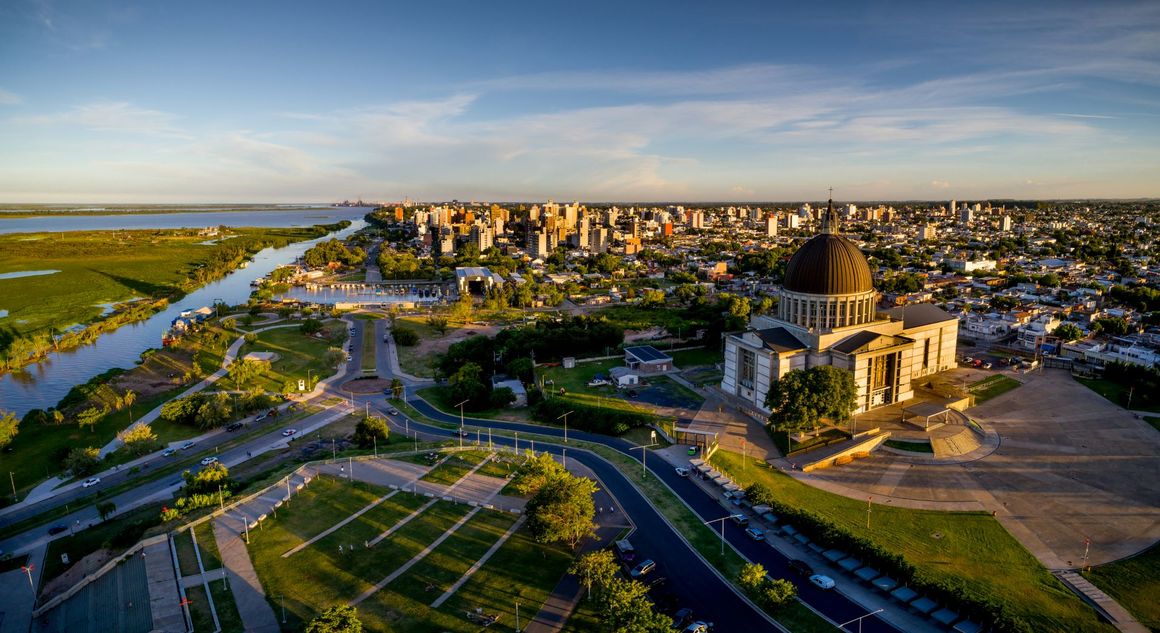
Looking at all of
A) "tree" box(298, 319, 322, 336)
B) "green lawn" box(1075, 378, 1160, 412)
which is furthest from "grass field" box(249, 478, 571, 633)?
"tree" box(298, 319, 322, 336)

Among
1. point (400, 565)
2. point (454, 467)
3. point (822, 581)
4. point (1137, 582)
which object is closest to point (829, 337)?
point (1137, 582)

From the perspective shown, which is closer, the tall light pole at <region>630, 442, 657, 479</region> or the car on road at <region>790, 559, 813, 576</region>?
the car on road at <region>790, 559, 813, 576</region>

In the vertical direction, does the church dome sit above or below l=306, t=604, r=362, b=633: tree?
above

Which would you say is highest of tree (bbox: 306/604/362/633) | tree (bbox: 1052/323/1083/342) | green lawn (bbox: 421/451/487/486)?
tree (bbox: 1052/323/1083/342)

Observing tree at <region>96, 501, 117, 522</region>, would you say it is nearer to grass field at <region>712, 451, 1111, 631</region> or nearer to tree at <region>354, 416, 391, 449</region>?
tree at <region>354, 416, 391, 449</region>

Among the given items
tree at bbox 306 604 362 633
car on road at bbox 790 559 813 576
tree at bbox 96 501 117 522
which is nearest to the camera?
tree at bbox 306 604 362 633

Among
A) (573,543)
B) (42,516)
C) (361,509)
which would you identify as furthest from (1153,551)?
(42,516)

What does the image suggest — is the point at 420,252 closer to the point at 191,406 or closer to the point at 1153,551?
the point at 191,406
